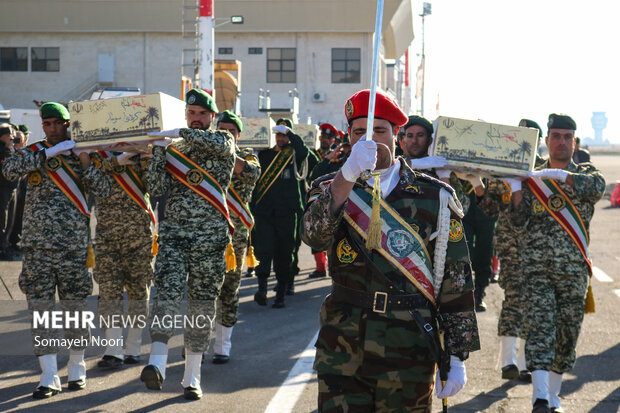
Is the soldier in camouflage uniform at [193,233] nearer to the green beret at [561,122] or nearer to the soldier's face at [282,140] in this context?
the green beret at [561,122]

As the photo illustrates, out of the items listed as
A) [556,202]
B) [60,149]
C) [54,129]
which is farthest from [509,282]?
[54,129]

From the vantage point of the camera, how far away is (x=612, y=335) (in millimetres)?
9930

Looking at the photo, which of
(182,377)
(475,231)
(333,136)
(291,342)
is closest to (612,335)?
(475,231)

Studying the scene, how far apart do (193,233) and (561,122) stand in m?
3.09

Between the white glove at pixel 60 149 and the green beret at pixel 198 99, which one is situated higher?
the green beret at pixel 198 99

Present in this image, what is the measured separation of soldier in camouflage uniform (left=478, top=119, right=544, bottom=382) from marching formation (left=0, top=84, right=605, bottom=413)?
0.02 m

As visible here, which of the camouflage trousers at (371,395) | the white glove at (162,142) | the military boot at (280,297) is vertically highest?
the white glove at (162,142)

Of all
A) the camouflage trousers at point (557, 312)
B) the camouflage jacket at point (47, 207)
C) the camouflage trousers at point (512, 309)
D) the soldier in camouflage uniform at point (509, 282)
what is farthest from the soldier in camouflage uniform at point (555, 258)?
the camouflage jacket at point (47, 207)

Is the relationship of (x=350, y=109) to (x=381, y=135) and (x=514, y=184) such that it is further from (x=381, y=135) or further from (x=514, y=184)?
(x=514, y=184)

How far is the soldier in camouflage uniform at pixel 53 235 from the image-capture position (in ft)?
23.4

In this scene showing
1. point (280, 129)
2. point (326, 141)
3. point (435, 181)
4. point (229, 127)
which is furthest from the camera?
point (326, 141)

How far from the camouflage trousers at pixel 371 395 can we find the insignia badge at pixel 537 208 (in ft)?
10.9

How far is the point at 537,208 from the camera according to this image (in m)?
7.00

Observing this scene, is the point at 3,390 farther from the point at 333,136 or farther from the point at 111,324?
the point at 333,136
